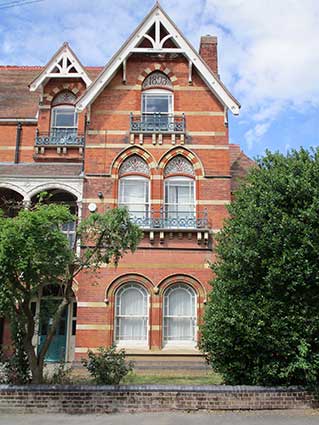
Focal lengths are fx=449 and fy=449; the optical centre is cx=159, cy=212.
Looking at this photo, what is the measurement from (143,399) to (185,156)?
1014 cm

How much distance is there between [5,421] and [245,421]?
16.7ft

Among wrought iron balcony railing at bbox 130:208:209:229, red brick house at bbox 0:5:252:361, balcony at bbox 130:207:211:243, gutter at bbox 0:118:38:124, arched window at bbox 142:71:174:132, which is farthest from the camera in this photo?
gutter at bbox 0:118:38:124

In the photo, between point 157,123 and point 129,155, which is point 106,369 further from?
point 157,123

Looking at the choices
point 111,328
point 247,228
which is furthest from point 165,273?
point 247,228

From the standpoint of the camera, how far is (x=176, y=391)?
1034cm

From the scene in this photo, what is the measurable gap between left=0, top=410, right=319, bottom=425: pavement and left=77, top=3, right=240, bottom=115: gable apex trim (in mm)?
11722

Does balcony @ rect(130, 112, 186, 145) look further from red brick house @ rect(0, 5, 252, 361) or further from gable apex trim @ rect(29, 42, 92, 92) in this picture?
gable apex trim @ rect(29, 42, 92, 92)

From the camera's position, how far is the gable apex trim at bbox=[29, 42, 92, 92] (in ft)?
64.7

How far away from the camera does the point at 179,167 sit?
706 inches

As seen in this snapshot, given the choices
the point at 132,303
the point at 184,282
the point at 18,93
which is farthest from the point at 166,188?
the point at 18,93

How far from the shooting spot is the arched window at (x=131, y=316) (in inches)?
639

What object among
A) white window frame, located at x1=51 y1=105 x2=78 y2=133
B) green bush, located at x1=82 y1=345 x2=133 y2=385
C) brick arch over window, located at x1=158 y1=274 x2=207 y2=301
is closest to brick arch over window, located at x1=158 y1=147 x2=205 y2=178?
brick arch over window, located at x1=158 y1=274 x2=207 y2=301

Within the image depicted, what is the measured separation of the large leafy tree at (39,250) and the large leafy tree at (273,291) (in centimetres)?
279

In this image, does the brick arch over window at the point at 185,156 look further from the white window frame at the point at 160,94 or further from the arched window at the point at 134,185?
the white window frame at the point at 160,94
